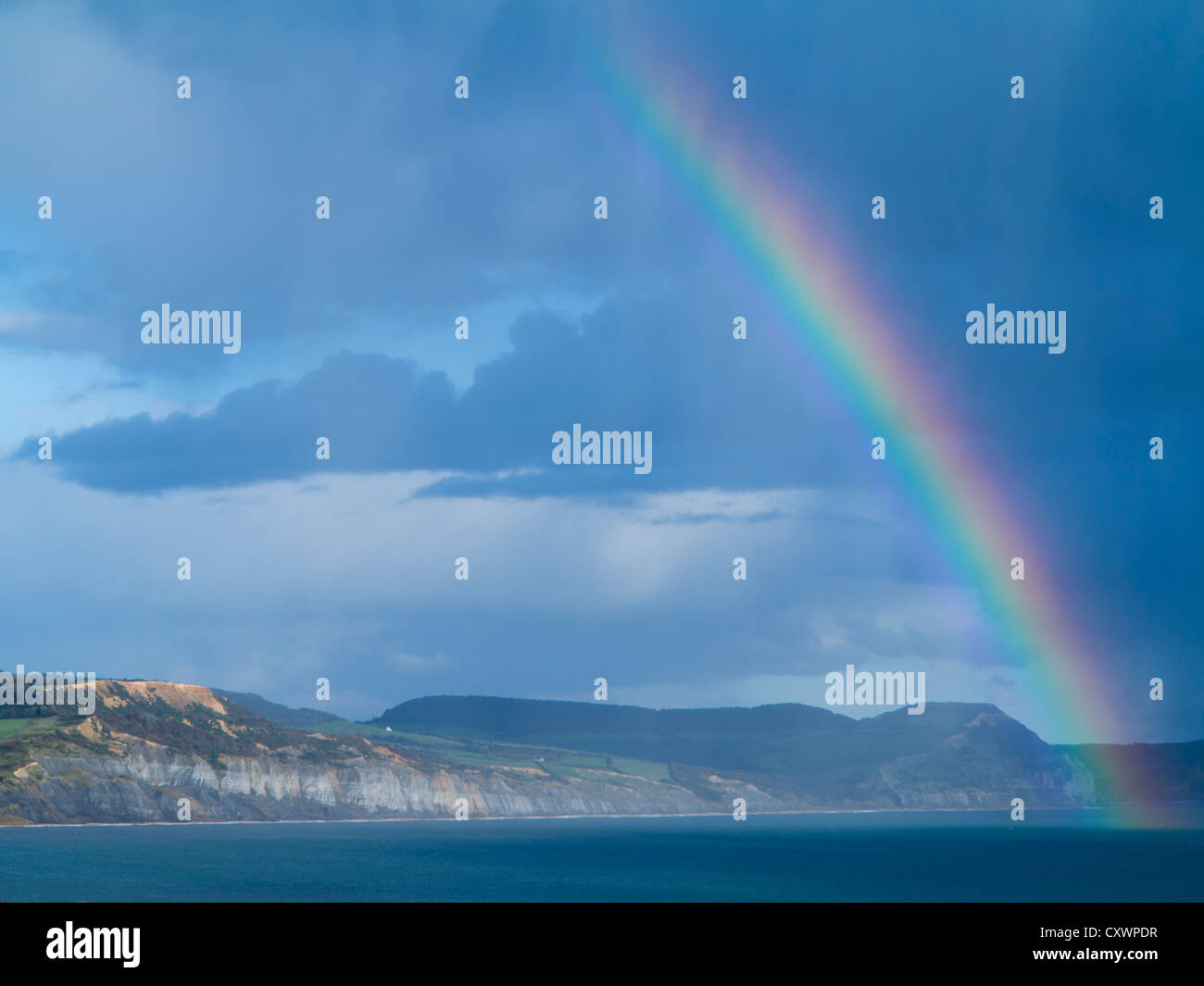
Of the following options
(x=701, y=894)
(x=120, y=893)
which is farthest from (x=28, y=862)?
(x=701, y=894)

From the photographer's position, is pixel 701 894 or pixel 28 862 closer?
pixel 701 894
